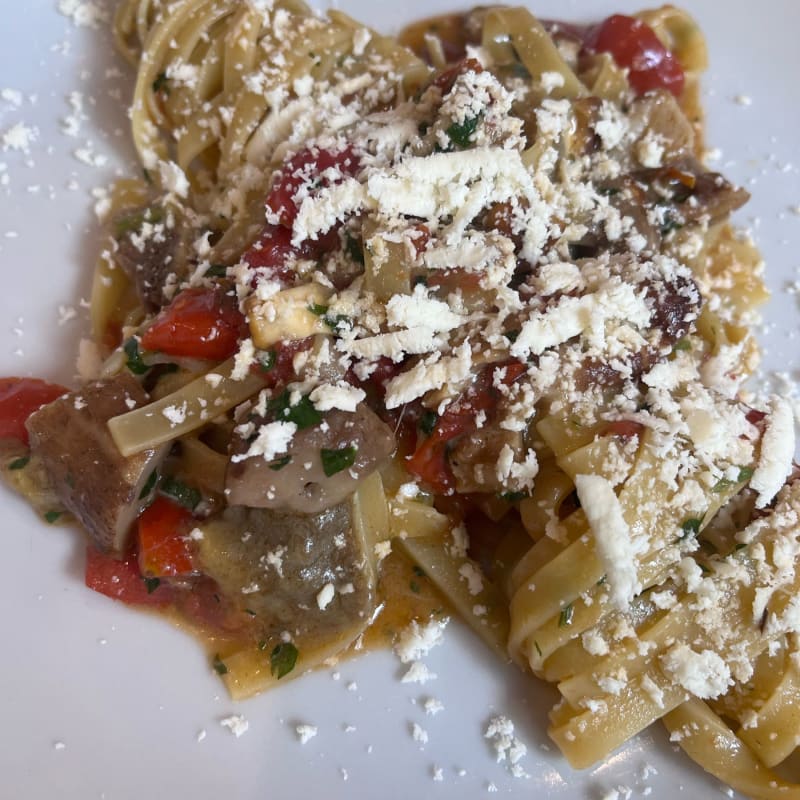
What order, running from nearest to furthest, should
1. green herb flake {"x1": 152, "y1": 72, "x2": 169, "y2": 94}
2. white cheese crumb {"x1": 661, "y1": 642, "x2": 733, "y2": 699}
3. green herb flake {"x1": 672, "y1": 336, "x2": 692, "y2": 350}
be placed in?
1. white cheese crumb {"x1": 661, "y1": 642, "x2": 733, "y2": 699}
2. green herb flake {"x1": 672, "y1": 336, "x2": 692, "y2": 350}
3. green herb flake {"x1": 152, "y1": 72, "x2": 169, "y2": 94}

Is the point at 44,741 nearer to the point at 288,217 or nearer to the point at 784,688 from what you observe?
the point at 288,217

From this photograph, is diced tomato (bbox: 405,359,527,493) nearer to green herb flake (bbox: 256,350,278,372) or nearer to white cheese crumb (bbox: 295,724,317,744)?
green herb flake (bbox: 256,350,278,372)

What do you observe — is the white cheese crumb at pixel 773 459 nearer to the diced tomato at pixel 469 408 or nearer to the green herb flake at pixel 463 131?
the diced tomato at pixel 469 408

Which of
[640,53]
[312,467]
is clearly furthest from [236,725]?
[640,53]

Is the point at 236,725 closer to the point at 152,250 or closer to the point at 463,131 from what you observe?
the point at 152,250

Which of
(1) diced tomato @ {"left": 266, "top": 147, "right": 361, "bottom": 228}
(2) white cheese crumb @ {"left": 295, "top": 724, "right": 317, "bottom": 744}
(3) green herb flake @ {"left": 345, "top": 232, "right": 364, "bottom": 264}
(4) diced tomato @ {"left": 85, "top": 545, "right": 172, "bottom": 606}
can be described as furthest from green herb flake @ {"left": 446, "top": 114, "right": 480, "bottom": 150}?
(2) white cheese crumb @ {"left": 295, "top": 724, "right": 317, "bottom": 744}

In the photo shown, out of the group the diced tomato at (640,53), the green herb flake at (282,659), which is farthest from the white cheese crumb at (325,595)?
the diced tomato at (640,53)
